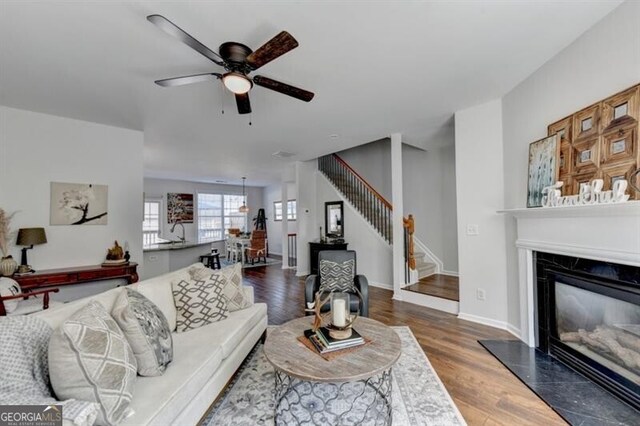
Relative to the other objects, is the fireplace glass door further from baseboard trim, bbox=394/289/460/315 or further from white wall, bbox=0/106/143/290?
white wall, bbox=0/106/143/290

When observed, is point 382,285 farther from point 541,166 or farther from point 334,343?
point 334,343

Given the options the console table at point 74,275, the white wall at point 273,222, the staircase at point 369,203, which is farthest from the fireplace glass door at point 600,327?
the white wall at point 273,222

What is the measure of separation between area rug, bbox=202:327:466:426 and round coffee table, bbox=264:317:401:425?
127 millimetres

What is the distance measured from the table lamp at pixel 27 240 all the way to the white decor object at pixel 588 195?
5.52 meters

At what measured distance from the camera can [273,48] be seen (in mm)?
1806

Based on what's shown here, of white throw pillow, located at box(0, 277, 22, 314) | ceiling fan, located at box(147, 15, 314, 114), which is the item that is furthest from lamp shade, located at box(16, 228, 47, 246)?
ceiling fan, located at box(147, 15, 314, 114)

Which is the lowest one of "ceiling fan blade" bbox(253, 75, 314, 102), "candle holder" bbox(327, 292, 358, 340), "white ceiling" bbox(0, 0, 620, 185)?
"candle holder" bbox(327, 292, 358, 340)

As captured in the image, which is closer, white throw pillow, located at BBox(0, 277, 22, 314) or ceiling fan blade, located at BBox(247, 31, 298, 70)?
ceiling fan blade, located at BBox(247, 31, 298, 70)

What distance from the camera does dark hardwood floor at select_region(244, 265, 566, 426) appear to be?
5.99 ft

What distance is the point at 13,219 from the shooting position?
3.32 m

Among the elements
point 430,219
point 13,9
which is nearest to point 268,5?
point 13,9

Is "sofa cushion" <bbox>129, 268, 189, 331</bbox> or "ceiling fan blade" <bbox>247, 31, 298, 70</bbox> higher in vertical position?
"ceiling fan blade" <bbox>247, 31, 298, 70</bbox>

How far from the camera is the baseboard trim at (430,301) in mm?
3744

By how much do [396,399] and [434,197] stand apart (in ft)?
14.4
